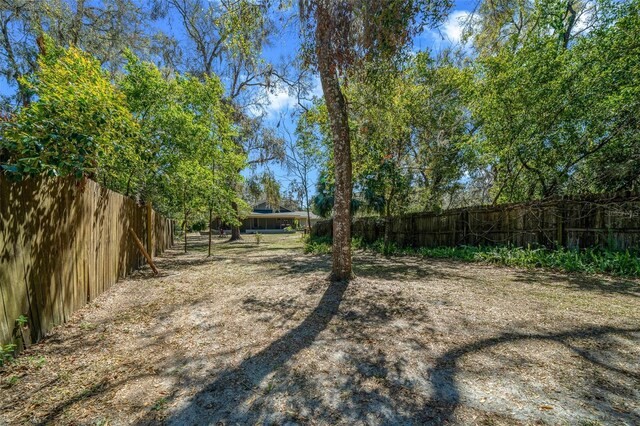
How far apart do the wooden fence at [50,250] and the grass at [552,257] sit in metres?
9.17

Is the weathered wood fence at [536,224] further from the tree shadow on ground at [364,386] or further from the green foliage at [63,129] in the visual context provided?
the green foliage at [63,129]

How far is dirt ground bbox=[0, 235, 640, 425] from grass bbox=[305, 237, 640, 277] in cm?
153

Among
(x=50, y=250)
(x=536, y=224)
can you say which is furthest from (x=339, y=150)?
(x=536, y=224)

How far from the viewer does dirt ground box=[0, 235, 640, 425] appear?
1.95m

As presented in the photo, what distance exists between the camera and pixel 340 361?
2635 millimetres

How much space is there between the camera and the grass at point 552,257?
5.91 metres

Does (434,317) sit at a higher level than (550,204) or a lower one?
lower

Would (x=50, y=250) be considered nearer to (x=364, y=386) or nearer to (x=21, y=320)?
(x=21, y=320)

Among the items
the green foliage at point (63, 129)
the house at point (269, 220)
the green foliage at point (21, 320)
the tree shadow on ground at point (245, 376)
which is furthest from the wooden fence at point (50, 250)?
the house at point (269, 220)

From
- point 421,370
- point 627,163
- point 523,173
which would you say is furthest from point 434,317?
point 523,173

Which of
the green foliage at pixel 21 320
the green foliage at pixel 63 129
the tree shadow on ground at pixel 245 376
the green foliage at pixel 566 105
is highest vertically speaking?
the green foliage at pixel 566 105

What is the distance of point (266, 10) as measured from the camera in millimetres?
5668

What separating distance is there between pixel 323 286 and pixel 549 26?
11815 mm

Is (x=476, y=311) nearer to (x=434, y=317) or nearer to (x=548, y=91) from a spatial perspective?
(x=434, y=317)
